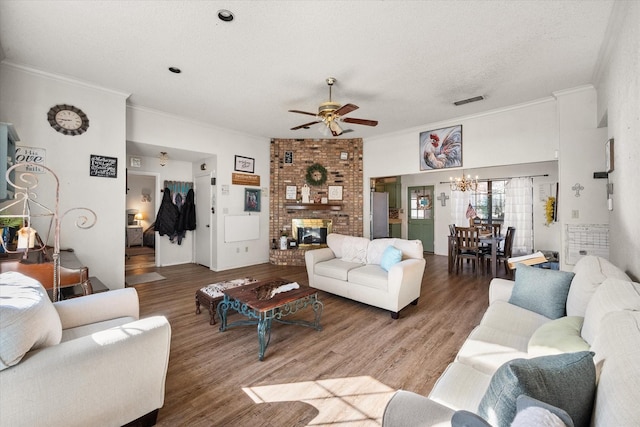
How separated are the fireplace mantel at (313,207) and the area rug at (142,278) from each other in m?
2.87

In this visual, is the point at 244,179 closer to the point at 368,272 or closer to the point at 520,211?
the point at 368,272

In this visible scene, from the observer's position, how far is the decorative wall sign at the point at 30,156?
10.2 feet

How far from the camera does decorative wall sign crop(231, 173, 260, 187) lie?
5.61 metres

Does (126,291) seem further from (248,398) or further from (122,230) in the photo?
(122,230)

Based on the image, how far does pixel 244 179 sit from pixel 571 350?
18.0 ft

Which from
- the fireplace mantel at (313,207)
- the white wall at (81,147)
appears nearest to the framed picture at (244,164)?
the fireplace mantel at (313,207)

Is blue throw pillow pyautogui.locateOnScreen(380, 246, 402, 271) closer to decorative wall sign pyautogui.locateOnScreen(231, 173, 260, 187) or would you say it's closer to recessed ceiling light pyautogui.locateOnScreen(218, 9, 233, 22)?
recessed ceiling light pyautogui.locateOnScreen(218, 9, 233, 22)

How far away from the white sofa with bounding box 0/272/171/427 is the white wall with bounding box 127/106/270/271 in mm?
3466

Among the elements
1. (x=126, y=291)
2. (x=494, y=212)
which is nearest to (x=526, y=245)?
(x=494, y=212)

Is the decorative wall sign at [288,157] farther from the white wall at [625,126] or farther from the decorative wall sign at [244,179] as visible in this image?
the white wall at [625,126]

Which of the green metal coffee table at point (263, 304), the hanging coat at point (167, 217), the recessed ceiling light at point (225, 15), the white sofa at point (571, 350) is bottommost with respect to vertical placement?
the green metal coffee table at point (263, 304)

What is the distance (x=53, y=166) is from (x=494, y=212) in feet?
27.7

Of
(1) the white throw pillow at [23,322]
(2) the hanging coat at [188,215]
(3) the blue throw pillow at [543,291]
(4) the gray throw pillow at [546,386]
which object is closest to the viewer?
(4) the gray throw pillow at [546,386]

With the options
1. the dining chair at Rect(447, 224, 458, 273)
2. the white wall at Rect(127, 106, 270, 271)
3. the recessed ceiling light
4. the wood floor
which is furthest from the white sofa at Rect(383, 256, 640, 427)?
the white wall at Rect(127, 106, 270, 271)
